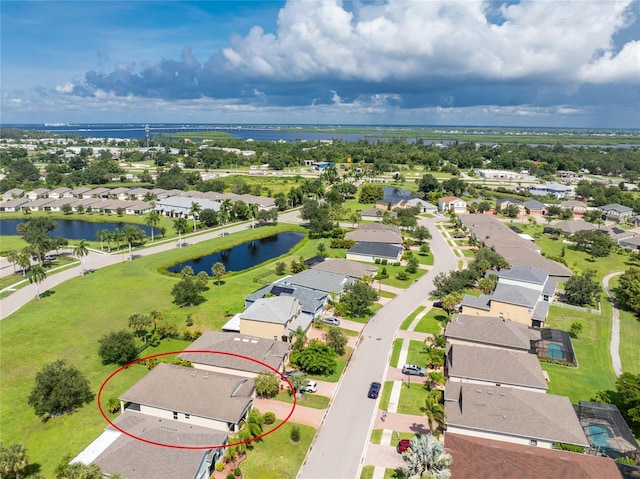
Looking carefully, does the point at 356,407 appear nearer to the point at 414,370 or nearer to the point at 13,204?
the point at 414,370

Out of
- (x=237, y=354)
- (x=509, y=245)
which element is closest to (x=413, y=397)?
(x=237, y=354)

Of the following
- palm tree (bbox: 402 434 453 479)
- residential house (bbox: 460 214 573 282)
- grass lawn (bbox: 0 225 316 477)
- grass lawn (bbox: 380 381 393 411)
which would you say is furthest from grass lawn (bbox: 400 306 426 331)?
palm tree (bbox: 402 434 453 479)

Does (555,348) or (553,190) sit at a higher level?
(553,190)

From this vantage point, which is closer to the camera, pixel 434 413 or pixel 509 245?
pixel 434 413

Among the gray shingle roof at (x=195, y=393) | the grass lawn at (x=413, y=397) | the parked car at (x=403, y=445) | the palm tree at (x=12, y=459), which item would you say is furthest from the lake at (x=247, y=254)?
the parked car at (x=403, y=445)

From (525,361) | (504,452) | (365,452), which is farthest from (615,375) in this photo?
(365,452)

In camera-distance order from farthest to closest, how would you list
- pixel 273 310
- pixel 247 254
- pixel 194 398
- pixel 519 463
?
pixel 247 254 → pixel 273 310 → pixel 194 398 → pixel 519 463
